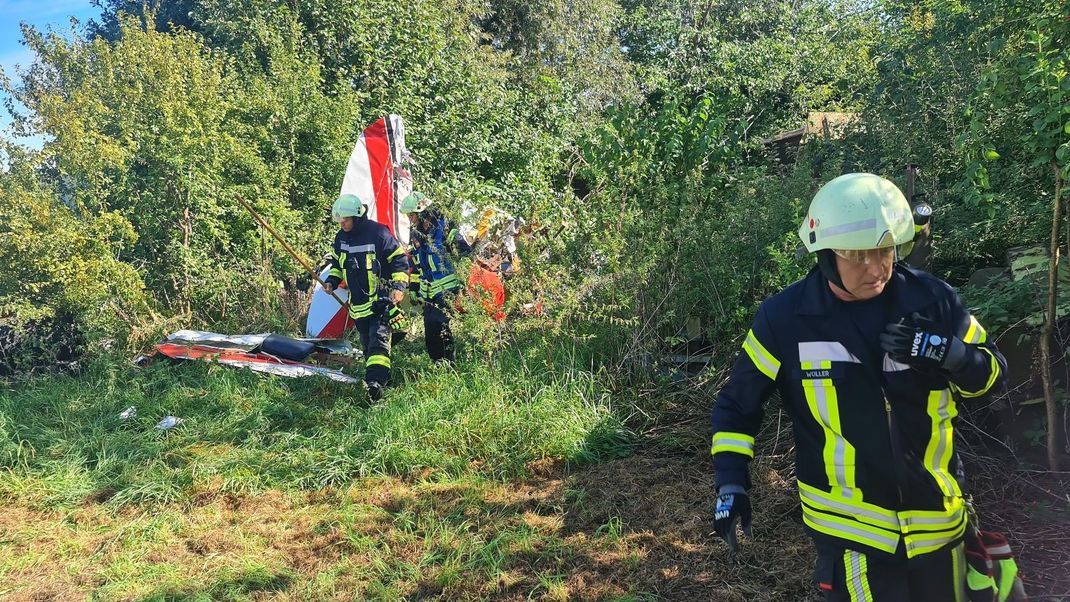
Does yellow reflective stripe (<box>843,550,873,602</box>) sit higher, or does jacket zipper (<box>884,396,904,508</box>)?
jacket zipper (<box>884,396,904,508</box>)

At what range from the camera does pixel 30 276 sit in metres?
7.38

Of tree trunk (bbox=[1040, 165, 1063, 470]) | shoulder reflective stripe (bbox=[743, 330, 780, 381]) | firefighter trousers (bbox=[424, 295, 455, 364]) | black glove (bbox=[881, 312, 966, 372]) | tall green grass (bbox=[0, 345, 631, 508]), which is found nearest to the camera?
black glove (bbox=[881, 312, 966, 372])

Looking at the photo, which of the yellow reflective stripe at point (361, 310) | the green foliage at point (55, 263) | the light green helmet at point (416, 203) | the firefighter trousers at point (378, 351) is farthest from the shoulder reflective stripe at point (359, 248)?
the green foliage at point (55, 263)

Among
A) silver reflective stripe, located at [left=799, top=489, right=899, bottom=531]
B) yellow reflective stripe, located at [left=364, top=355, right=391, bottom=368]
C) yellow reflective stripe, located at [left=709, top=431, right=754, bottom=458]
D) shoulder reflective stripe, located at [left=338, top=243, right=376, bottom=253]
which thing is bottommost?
yellow reflective stripe, located at [left=364, top=355, right=391, bottom=368]

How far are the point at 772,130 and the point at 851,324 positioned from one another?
14.7 meters

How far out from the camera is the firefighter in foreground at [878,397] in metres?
1.90

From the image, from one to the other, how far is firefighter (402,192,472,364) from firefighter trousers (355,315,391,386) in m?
0.52

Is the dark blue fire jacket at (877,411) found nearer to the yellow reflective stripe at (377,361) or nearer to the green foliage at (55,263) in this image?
the yellow reflective stripe at (377,361)

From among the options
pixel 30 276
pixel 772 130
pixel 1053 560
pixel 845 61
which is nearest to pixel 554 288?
pixel 1053 560

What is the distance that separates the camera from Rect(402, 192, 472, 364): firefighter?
21.8 feet

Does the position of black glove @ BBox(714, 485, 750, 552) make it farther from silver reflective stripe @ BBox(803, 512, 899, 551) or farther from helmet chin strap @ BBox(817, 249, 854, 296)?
helmet chin strap @ BBox(817, 249, 854, 296)

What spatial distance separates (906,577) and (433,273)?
18.0 feet

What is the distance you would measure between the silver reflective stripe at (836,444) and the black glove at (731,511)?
276 mm

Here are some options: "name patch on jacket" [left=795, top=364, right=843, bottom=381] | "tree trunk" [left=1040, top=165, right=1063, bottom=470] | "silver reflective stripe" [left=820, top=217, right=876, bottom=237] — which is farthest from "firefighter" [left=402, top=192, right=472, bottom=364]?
"silver reflective stripe" [left=820, top=217, right=876, bottom=237]
